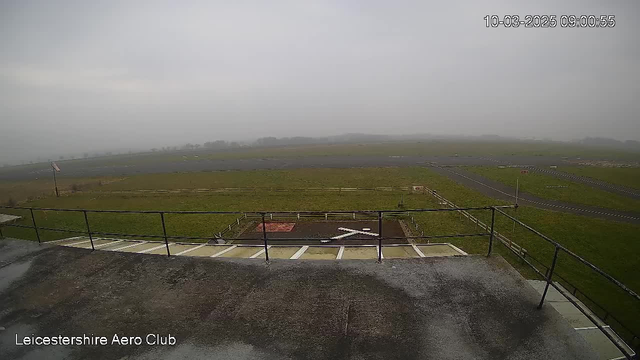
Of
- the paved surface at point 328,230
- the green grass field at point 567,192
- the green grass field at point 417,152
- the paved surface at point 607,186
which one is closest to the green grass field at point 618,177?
the paved surface at point 607,186

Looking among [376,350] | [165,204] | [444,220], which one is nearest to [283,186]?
[165,204]

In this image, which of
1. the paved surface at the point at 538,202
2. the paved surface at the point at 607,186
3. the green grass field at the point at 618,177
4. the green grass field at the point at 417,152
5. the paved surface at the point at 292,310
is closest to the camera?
the paved surface at the point at 292,310

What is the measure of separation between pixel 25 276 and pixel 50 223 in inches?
1083

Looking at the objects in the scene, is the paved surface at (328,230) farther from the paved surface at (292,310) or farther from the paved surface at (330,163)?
the paved surface at (330,163)

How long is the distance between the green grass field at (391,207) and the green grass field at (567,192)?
796 centimetres

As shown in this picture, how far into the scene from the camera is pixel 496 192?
33.0 metres

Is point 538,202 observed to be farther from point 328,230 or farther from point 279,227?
point 279,227

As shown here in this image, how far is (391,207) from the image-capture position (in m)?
26.0

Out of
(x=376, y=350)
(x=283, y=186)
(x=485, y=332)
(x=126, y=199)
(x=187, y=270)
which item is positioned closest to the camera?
(x=376, y=350)

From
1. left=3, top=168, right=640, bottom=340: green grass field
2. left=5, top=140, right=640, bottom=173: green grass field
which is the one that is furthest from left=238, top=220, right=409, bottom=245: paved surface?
left=5, top=140, right=640, bottom=173: green grass field

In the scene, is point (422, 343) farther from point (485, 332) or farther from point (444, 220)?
point (444, 220)

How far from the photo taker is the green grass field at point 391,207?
14305 mm

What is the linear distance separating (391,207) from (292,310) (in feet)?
76.2

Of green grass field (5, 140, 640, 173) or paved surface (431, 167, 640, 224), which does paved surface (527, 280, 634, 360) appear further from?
green grass field (5, 140, 640, 173)
